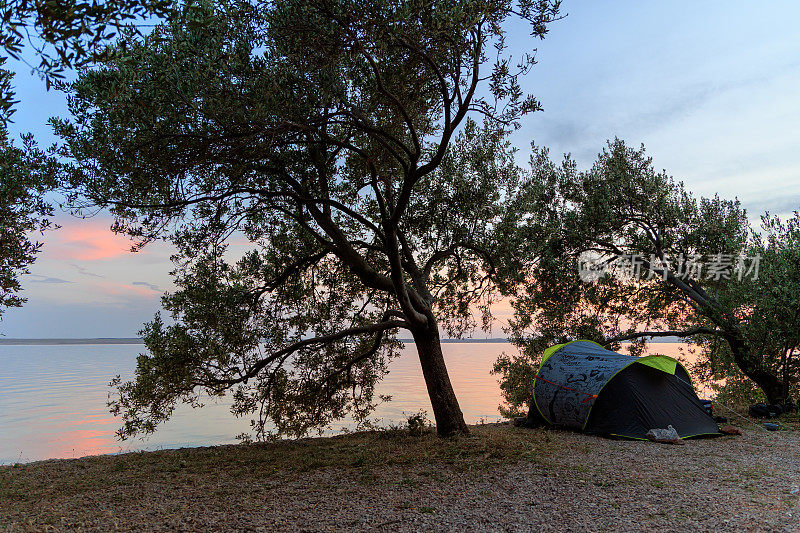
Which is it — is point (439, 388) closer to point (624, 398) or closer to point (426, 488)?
point (426, 488)

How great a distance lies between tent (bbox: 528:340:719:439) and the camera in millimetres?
12742

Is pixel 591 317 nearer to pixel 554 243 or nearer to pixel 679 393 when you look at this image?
pixel 554 243

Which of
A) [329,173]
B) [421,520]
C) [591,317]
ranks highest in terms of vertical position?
[329,173]

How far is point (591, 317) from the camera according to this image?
17.3 metres

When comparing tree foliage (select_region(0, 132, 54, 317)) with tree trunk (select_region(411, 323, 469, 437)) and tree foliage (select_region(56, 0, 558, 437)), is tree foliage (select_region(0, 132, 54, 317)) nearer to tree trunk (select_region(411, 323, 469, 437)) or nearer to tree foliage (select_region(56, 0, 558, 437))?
tree foliage (select_region(56, 0, 558, 437))

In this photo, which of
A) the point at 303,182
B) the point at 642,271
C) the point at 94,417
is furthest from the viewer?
the point at 94,417

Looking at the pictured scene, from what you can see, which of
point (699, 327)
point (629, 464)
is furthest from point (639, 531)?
point (699, 327)

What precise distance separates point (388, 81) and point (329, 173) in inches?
119

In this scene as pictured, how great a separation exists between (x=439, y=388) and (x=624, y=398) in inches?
201

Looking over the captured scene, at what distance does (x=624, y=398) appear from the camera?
505 inches

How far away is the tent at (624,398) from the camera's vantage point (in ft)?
41.8

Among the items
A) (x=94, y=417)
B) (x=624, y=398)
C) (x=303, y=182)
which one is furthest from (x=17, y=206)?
(x=94, y=417)

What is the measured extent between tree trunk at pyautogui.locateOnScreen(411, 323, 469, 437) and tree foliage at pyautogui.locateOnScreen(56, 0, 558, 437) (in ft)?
0.11

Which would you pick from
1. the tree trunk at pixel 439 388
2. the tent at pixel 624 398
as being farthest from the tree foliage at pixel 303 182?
the tent at pixel 624 398
